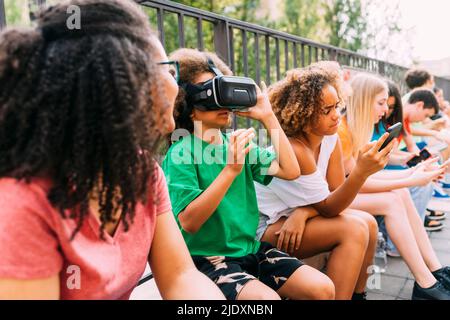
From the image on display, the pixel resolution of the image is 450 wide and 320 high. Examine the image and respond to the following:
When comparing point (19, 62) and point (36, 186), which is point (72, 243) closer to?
point (36, 186)

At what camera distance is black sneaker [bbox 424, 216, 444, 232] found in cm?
375

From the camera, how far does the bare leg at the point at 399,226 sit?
2.36 m

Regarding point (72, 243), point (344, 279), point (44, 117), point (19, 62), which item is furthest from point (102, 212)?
point (344, 279)

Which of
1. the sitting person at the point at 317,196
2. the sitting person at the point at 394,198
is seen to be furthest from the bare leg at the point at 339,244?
the sitting person at the point at 394,198

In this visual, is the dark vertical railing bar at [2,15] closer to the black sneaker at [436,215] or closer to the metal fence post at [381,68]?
the black sneaker at [436,215]

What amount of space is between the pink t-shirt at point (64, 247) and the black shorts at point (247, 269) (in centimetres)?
49

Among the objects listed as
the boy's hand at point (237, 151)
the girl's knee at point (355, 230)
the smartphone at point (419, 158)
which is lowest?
the smartphone at point (419, 158)

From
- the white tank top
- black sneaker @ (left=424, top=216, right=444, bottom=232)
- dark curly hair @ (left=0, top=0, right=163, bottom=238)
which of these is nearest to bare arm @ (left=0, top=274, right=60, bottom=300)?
dark curly hair @ (left=0, top=0, right=163, bottom=238)

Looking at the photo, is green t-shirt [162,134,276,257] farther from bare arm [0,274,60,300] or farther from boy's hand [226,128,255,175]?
bare arm [0,274,60,300]

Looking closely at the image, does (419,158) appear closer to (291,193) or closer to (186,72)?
(291,193)

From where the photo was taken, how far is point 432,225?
3805 millimetres

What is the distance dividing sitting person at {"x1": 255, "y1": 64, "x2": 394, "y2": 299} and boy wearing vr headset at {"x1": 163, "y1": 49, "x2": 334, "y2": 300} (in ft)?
0.64

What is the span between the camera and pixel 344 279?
1.92 meters

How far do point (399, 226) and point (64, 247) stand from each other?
2.10 meters
